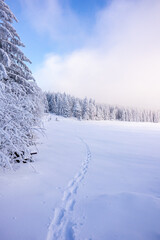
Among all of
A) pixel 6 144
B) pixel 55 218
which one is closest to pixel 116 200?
pixel 55 218

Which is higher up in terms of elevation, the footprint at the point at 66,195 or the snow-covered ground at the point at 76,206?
the snow-covered ground at the point at 76,206

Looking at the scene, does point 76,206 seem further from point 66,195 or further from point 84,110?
point 84,110

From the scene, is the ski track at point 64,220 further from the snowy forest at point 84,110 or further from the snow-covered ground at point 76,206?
the snowy forest at point 84,110

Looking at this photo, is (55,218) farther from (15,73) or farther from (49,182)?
(15,73)

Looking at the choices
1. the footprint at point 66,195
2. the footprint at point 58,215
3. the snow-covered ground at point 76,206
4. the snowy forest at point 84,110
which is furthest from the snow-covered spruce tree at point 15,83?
the snowy forest at point 84,110

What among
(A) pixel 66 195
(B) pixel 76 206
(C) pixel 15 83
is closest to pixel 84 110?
(C) pixel 15 83

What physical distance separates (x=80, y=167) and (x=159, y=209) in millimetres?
3991

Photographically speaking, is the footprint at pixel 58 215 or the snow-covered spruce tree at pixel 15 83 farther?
the snow-covered spruce tree at pixel 15 83

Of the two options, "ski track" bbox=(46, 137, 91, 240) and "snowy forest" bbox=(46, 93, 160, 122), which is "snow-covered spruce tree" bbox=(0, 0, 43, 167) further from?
"snowy forest" bbox=(46, 93, 160, 122)

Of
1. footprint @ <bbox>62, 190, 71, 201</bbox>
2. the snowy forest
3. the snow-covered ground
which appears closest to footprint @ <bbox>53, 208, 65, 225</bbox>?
the snow-covered ground

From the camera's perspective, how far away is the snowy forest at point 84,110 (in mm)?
54469

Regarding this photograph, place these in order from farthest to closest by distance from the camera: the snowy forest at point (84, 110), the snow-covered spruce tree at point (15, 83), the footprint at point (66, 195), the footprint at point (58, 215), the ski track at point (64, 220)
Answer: the snowy forest at point (84, 110)
the snow-covered spruce tree at point (15, 83)
the footprint at point (66, 195)
the footprint at point (58, 215)
the ski track at point (64, 220)

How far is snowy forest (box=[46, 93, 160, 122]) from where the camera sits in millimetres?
54469

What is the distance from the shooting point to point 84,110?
55094mm
